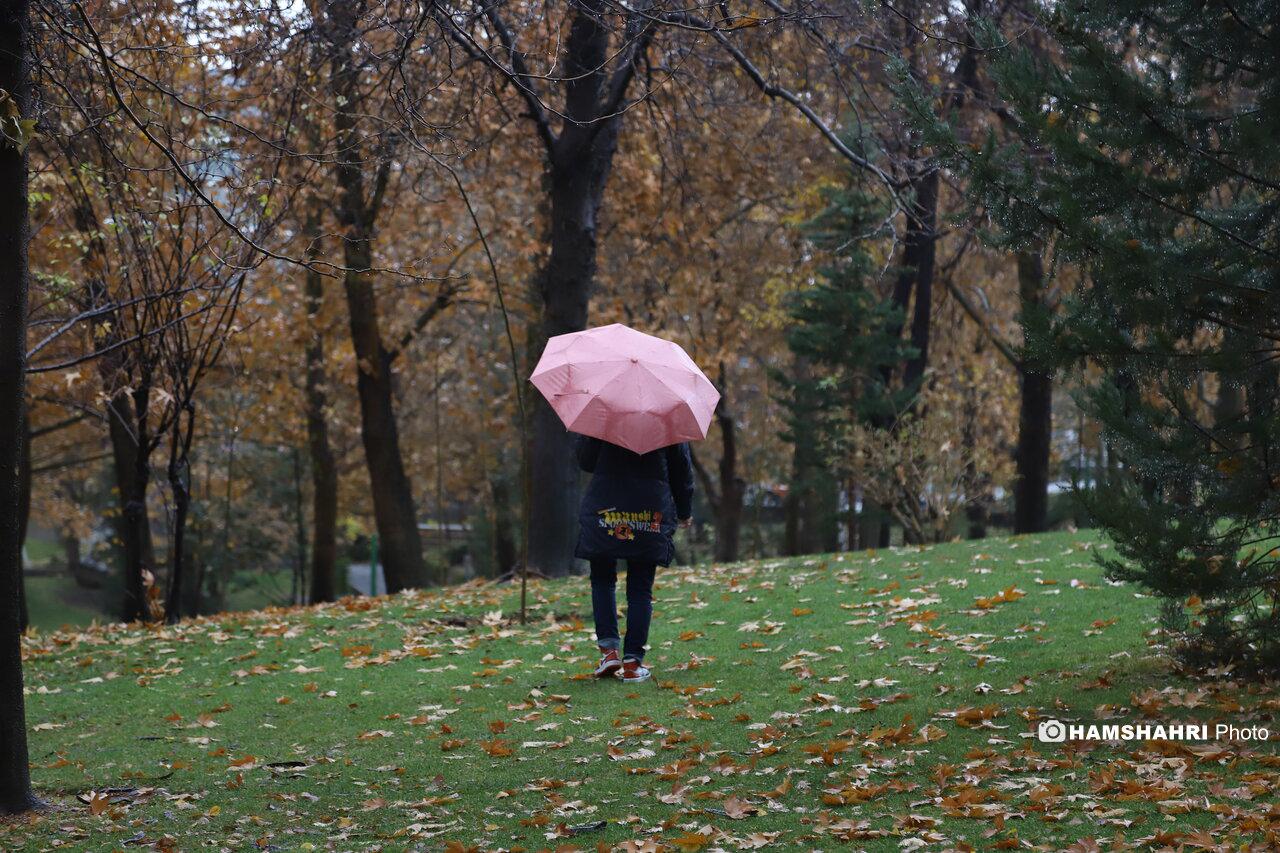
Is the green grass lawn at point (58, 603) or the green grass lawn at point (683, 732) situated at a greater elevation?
the green grass lawn at point (683, 732)

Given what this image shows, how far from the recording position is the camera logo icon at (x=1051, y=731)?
5668mm

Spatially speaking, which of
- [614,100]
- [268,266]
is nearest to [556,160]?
[614,100]

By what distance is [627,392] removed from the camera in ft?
23.1

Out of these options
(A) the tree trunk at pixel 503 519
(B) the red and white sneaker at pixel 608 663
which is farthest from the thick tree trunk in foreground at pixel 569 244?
(A) the tree trunk at pixel 503 519

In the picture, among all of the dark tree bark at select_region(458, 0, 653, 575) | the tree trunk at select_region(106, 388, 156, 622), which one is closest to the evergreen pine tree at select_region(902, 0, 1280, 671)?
the dark tree bark at select_region(458, 0, 653, 575)

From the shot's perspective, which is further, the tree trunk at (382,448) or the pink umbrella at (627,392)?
the tree trunk at (382,448)

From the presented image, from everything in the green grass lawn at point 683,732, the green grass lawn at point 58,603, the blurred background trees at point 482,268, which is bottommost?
the green grass lawn at point 58,603

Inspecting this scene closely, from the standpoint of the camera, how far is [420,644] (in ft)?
32.0

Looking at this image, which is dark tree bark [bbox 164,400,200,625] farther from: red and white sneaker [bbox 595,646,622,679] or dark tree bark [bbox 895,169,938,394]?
dark tree bark [bbox 895,169,938,394]

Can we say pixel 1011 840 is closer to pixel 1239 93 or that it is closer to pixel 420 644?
pixel 1239 93

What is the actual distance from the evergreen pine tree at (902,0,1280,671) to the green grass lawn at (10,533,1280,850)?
0.88 metres

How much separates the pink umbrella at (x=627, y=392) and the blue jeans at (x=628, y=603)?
0.90 m

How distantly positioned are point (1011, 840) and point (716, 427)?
28.0 metres

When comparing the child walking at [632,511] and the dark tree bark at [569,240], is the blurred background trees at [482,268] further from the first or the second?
the child walking at [632,511]
